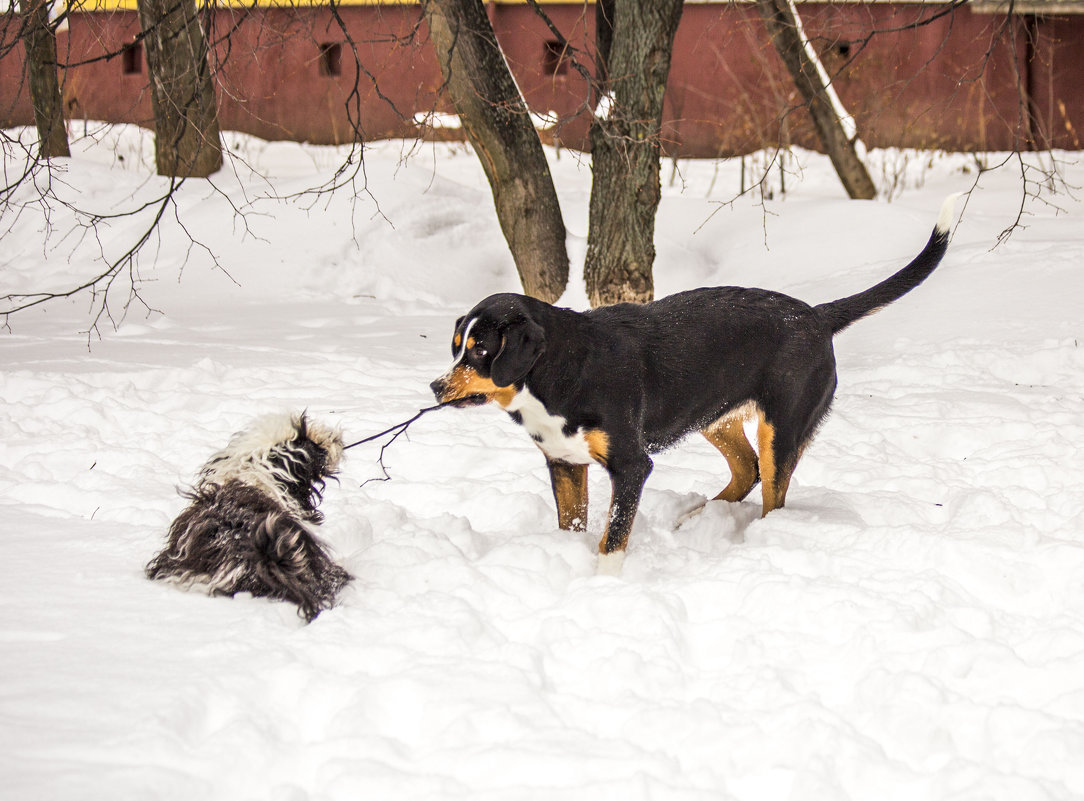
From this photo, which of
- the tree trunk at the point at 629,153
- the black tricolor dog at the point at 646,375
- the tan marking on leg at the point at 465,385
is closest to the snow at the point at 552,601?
the black tricolor dog at the point at 646,375

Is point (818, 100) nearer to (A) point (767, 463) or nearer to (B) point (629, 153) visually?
(B) point (629, 153)

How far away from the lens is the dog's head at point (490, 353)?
10.9 ft

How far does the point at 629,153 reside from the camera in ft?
22.4

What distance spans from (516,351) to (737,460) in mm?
1478

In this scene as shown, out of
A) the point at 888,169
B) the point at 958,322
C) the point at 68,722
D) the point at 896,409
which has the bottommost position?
the point at 68,722

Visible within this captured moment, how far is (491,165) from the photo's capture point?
7.66 metres

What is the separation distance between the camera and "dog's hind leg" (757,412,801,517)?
3937 millimetres

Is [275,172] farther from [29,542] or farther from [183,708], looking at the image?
[183,708]

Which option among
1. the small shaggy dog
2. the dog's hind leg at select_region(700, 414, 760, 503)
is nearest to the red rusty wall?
the dog's hind leg at select_region(700, 414, 760, 503)

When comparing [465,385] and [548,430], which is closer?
[465,385]

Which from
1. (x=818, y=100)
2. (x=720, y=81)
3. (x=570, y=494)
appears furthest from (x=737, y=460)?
(x=720, y=81)

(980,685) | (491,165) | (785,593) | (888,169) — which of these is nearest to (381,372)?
(491,165)

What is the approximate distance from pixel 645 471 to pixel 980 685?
133 centimetres

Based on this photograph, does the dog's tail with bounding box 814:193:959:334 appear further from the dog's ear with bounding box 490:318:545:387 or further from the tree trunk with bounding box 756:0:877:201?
the tree trunk with bounding box 756:0:877:201
